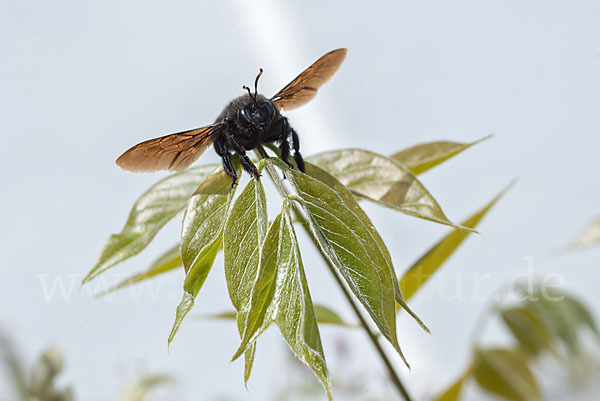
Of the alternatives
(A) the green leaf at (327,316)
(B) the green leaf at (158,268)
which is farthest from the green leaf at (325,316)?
(B) the green leaf at (158,268)

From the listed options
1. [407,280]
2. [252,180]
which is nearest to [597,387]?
[407,280]

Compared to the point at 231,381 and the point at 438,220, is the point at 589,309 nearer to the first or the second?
the point at 438,220

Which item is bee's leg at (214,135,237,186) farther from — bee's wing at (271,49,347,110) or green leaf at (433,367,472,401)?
green leaf at (433,367,472,401)

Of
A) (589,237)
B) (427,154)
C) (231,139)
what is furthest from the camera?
(589,237)

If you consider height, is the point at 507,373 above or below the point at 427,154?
below

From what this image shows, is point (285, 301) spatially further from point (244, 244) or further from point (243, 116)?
point (243, 116)

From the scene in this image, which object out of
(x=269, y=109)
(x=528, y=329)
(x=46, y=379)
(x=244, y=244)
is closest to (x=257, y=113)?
(x=269, y=109)
